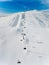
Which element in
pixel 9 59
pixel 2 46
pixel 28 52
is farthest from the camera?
pixel 2 46

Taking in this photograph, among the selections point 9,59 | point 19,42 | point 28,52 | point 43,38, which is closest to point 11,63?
point 9,59

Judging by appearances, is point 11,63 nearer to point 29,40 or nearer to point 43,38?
point 29,40

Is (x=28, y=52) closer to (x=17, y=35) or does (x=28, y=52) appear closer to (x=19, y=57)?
(x=19, y=57)

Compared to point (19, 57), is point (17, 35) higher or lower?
higher

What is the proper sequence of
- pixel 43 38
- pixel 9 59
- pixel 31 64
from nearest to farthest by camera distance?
pixel 31 64 < pixel 9 59 < pixel 43 38

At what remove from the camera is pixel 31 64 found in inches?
64.9

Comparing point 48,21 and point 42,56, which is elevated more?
point 48,21

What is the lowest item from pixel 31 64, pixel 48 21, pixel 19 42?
pixel 31 64

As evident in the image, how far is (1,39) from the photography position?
7.88 feet

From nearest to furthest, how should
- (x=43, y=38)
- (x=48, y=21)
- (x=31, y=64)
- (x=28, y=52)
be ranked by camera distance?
(x=31, y=64), (x=28, y=52), (x=43, y=38), (x=48, y=21)

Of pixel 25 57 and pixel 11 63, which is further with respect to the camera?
pixel 25 57

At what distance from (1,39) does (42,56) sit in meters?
0.77

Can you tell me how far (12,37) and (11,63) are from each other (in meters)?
0.89

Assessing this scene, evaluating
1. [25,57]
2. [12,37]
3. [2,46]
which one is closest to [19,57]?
[25,57]
